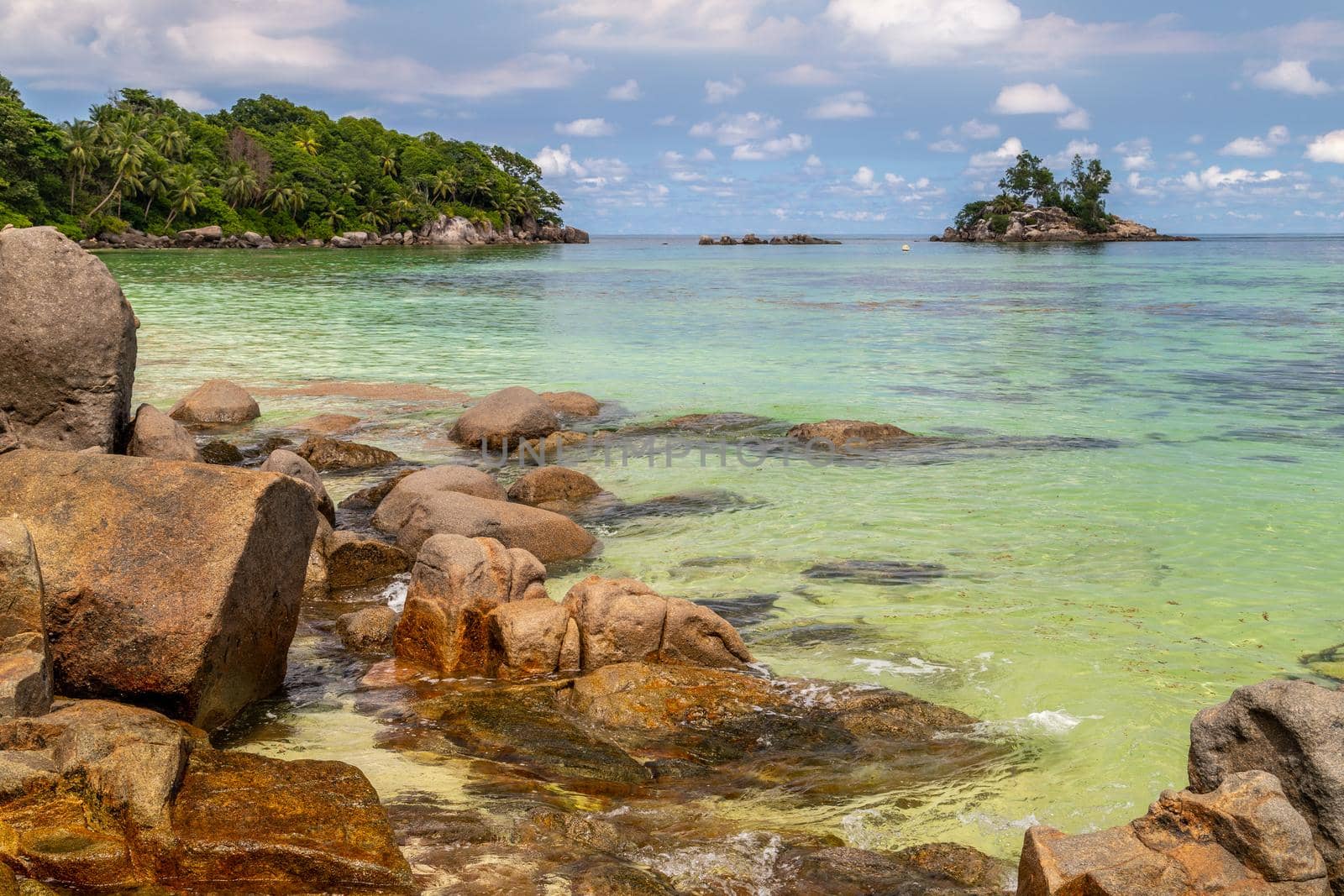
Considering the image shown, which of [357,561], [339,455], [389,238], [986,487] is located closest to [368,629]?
[357,561]

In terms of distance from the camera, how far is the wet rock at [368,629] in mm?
7297

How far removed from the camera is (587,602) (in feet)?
22.7

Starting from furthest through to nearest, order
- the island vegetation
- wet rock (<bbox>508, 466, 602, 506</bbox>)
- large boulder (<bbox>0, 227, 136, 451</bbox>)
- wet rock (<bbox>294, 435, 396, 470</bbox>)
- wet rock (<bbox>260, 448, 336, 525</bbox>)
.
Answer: the island vegetation → wet rock (<bbox>294, 435, 396, 470</bbox>) → wet rock (<bbox>508, 466, 602, 506</bbox>) → wet rock (<bbox>260, 448, 336, 525</bbox>) → large boulder (<bbox>0, 227, 136, 451</bbox>)

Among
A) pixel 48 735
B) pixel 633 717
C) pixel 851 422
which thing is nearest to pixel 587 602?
pixel 633 717

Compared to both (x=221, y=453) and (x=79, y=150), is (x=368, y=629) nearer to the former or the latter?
(x=221, y=453)

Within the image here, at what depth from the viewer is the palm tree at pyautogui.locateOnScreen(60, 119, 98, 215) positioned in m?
78.0

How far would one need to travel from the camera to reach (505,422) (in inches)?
576

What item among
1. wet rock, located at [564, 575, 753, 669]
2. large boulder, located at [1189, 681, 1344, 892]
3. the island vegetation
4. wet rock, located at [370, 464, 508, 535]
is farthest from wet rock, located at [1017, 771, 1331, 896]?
the island vegetation

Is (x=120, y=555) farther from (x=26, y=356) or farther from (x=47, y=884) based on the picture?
(x=26, y=356)

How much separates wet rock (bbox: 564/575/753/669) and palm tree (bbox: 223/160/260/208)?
10162 cm

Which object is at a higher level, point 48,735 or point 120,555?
point 120,555

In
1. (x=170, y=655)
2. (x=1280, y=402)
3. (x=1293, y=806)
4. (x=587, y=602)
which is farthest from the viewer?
(x=1280, y=402)

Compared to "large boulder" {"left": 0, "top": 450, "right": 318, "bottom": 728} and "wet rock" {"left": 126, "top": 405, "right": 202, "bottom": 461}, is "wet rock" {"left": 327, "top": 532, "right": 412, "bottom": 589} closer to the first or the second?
"wet rock" {"left": 126, "top": 405, "right": 202, "bottom": 461}

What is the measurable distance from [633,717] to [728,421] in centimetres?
1082
